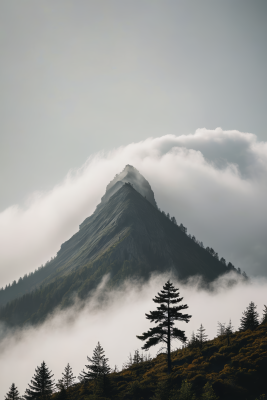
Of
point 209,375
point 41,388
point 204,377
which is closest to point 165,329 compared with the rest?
point 204,377

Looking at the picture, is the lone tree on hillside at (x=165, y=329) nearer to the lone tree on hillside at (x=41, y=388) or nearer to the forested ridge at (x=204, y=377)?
the forested ridge at (x=204, y=377)

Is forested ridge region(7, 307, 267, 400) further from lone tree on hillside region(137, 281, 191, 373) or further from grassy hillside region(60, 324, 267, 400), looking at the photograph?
lone tree on hillside region(137, 281, 191, 373)

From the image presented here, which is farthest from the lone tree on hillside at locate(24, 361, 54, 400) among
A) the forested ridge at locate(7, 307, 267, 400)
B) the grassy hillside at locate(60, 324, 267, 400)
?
the forested ridge at locate(7, 307, 267, 400)

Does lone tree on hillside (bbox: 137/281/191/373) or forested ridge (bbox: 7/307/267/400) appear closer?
forested ridge (bbox: 7/307/267/400)

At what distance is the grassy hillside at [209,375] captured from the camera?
34.4 meters

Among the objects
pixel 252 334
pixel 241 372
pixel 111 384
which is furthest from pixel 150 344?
pixel 252 334

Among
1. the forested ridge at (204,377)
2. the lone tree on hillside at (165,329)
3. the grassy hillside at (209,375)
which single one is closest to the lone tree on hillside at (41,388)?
the grassy hillside at (209,375)

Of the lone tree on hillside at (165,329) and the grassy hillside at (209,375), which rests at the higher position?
the lone tree on hillside at (165,329)

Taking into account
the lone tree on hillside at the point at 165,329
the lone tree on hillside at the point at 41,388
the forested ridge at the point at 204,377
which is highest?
the lone tree on hillside at the point at 165,329

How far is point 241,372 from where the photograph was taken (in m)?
37.2

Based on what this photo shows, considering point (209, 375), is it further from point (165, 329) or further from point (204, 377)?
point (165, 329)

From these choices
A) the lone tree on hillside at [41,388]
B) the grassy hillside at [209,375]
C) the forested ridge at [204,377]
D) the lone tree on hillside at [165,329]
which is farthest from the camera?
the lone tree on hillside at [41,388]

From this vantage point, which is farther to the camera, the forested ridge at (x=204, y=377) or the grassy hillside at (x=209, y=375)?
the grassy hillside at (x=209, y=375)

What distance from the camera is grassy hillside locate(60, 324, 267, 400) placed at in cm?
3441
